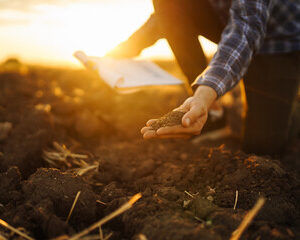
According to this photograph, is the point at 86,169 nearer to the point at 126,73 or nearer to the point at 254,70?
the point at 126,73

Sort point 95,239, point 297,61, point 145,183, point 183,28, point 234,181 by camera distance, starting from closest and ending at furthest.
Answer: point 95,239, point 234,181, point 145,183, point 297,61, point 183,28

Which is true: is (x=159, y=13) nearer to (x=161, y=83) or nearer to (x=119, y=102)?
(x=161, y=83)

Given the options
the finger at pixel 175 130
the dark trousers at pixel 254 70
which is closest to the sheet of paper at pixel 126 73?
the dark trousers at pixel 254 70

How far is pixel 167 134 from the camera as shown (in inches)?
44.4

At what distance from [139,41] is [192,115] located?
1.31 m

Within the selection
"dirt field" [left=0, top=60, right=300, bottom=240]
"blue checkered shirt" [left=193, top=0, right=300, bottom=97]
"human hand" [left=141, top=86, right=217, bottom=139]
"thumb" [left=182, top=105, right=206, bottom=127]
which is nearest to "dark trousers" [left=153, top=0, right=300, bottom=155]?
"dirt field" [left=0, top=60, right=300, bottom=240]

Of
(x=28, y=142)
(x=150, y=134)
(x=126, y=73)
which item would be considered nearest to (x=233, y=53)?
(x=150, y=134)

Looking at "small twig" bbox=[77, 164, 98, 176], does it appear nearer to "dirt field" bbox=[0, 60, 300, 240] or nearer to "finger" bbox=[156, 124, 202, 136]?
"dirt field" bbox=[0, 60, 300, 240]

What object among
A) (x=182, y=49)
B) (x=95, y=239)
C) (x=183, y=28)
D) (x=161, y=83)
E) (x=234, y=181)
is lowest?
(x=234, y=181)

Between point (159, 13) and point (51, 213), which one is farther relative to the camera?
point (159, 13)

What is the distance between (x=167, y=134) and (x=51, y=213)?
56 cm

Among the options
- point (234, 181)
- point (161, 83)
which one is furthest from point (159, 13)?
point (234, 181)

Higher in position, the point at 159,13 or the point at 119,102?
the point at 159,13

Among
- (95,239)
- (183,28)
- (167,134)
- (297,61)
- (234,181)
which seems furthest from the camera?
(183,28)
